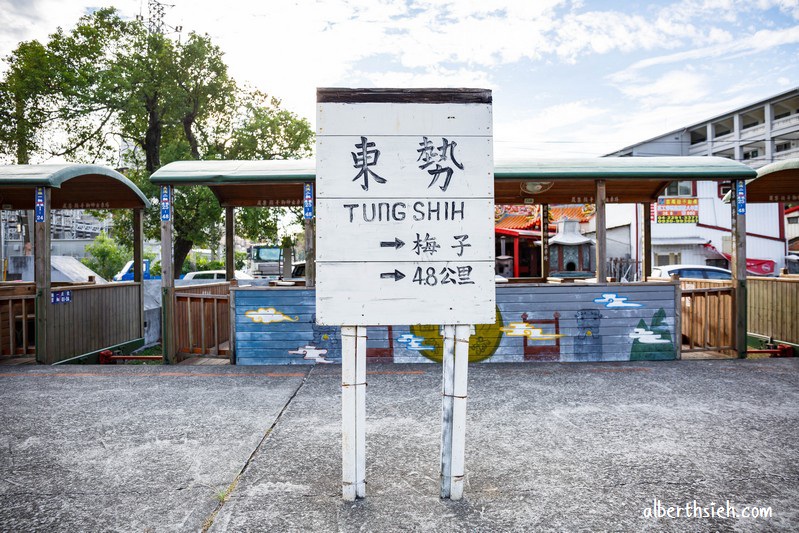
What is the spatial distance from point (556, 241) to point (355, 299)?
770 inches

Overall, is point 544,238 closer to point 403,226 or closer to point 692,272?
Result: point 692,272

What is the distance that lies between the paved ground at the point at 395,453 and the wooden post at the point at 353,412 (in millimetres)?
138

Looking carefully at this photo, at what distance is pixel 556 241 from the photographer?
21.5 metres

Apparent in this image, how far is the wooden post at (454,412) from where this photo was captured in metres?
3.31

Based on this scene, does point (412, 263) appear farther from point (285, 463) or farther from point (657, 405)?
point (657, 405)

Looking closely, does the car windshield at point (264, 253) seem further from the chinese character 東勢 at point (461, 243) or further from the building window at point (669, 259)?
the chinese character 東勢 at point (461, 243)

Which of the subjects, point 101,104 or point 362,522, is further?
point 101,104

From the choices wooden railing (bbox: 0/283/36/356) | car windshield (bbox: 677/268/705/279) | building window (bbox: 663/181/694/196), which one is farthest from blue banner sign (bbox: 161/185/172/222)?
building window (bbox: 663/181/694/196)

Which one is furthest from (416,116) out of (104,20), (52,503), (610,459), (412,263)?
(104,20)

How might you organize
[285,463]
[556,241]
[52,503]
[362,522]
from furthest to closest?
[556,241]
[285,463]
[52,503]
[362,522]

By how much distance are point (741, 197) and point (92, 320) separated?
36.2ft

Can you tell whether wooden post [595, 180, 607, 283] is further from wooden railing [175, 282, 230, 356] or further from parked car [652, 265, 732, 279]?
parked car [652, 265, 732, 279]

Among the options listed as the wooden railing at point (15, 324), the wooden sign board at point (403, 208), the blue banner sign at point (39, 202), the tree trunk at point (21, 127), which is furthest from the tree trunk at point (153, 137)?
the wooden sign board at point (403, 208)

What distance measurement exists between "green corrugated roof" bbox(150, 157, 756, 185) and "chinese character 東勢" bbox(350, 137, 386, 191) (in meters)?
4.28
